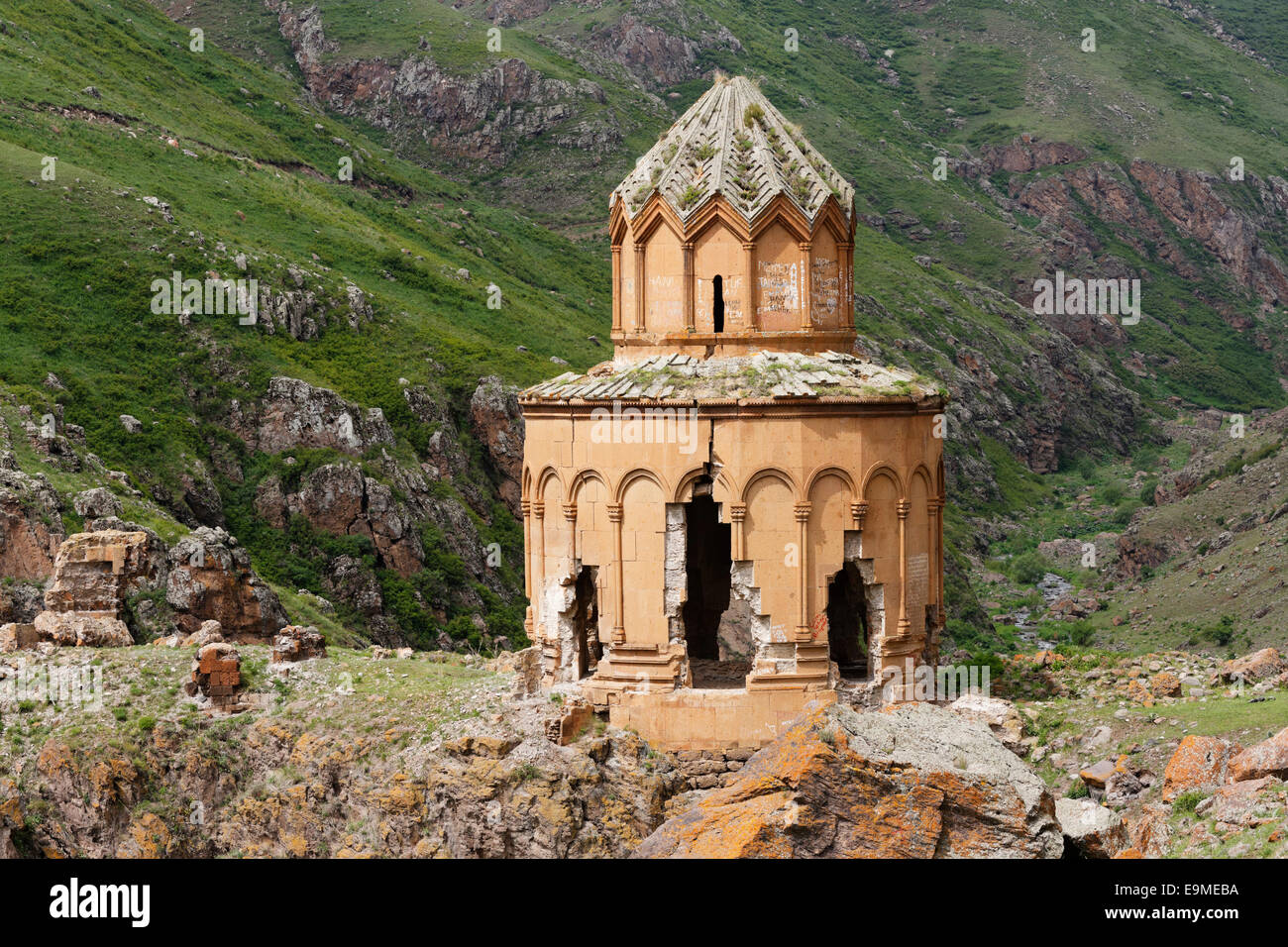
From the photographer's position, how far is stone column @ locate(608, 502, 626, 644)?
1667 cm

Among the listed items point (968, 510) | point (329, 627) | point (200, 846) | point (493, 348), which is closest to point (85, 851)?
point (200, 846)

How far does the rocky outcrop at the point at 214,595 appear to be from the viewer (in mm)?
25312

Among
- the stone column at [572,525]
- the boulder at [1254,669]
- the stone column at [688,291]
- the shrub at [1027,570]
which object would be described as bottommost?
the boulder at [1254,669]

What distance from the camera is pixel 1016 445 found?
88.4 meters

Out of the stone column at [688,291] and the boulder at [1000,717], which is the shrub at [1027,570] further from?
the stone column at [688,291]

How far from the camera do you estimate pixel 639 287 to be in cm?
1784

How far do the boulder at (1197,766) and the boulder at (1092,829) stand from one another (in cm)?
66

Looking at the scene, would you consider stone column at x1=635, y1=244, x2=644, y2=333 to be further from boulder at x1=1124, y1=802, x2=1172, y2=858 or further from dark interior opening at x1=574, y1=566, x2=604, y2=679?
boulder at x1=1124, y1=802, x2=1172, y2=858

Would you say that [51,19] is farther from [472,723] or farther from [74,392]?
[472,723]

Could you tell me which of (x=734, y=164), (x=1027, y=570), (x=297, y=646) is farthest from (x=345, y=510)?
(x=1027, y=570)

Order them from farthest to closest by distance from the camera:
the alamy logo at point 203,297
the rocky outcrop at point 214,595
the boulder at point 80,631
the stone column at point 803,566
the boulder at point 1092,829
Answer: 1. the alamy logo at point 203,297
2. the rocky outcrop at point 214,595
3. the boulder at point 80,631
4. the stone column at point 803,566
5. the boulder at point 1092,829

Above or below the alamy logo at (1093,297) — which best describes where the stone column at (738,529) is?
below

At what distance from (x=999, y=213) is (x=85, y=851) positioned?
112 metres

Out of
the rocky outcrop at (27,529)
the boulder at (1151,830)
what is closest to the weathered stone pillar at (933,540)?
the boulder at (1151,830)
